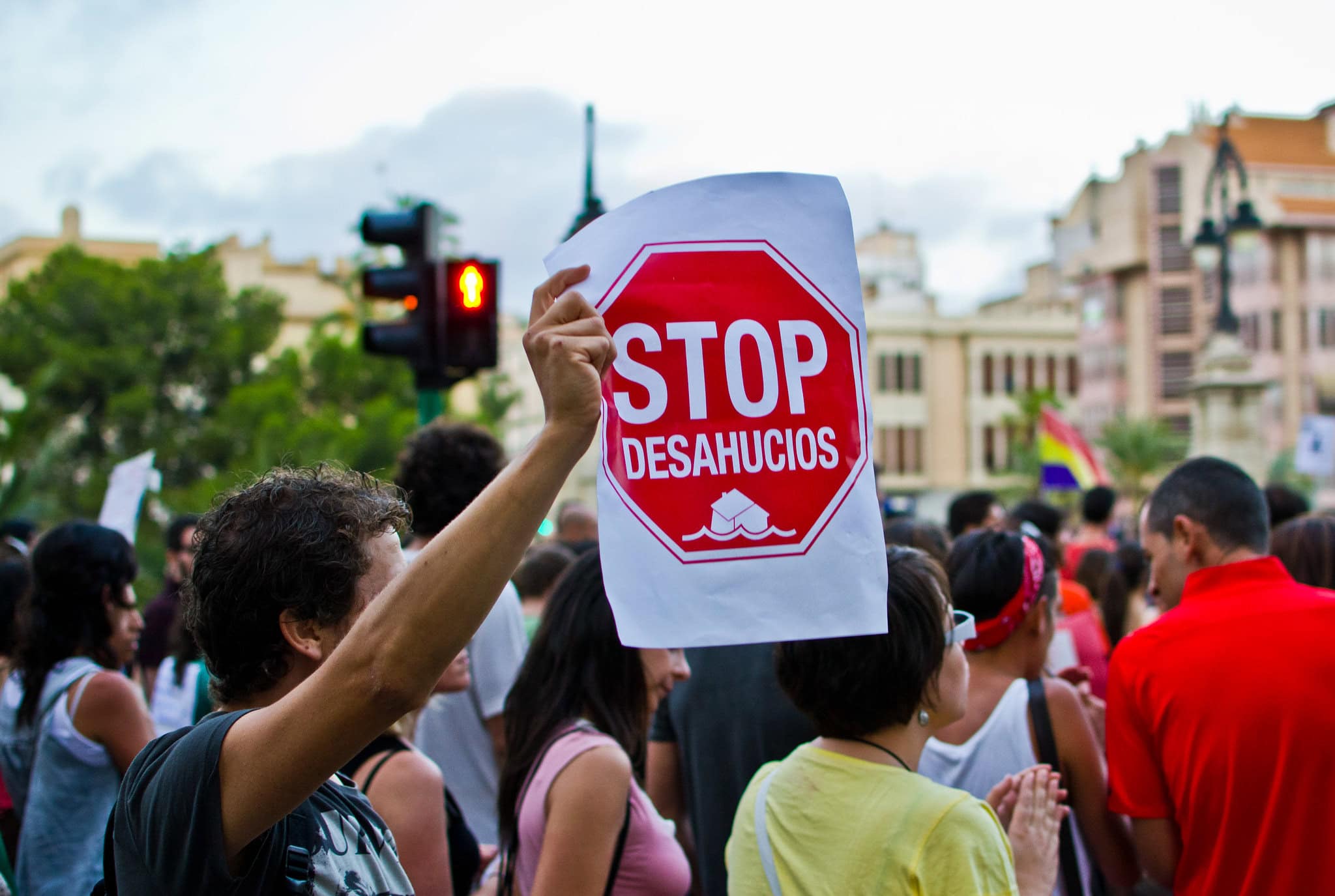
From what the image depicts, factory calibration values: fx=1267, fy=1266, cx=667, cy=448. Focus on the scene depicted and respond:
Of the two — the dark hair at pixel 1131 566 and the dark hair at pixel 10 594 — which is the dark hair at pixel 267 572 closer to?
the dark hair at pixel 10 594

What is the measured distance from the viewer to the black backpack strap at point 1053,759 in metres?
3.06

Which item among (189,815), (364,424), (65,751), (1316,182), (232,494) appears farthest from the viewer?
(1316,182)

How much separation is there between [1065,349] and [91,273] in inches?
1626

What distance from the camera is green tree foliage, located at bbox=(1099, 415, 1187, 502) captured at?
45.8 m

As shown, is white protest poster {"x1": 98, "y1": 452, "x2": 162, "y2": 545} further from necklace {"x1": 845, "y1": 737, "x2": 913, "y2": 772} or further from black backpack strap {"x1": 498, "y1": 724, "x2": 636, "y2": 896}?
necklace {"x1": 845, "y1": 737, "x2": 913, "y2": 772}

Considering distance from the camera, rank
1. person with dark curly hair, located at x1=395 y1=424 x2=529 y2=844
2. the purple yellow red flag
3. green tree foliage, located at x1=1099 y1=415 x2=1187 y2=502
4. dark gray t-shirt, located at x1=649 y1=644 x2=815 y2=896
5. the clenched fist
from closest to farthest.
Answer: the clenched fist, dark gray t-shirt, located at x1=649 y1=644 x2=815 y2=896, person with dark curly hair, located at x1=395 y1=424 x2=529 y2=844, the purple yellow red flag, green tree foliage, located at x1=1099 y1=415 x2=1187 y2=502

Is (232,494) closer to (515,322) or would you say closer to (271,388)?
(271,388)

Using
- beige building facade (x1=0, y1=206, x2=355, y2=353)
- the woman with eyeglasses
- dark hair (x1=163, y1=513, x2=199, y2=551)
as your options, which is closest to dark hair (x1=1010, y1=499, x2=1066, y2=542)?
the woman with eyeglasses

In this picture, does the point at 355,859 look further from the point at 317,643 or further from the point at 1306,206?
the point at 1306,206

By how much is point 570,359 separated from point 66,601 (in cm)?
270

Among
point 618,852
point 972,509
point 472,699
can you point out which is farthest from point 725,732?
point 972,509

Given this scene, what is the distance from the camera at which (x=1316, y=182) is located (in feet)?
172

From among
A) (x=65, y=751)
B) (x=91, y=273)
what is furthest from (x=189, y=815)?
(x=91, y=273)

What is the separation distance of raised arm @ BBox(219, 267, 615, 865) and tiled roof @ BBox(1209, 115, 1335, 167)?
192ft
